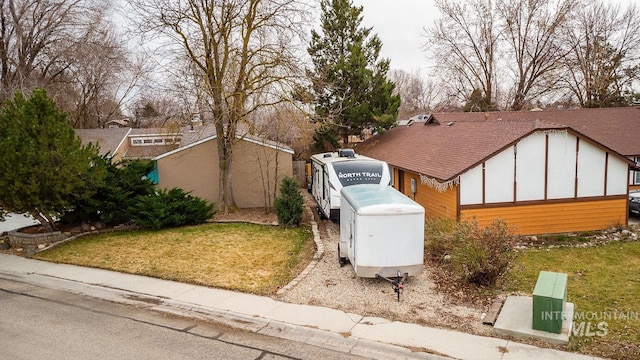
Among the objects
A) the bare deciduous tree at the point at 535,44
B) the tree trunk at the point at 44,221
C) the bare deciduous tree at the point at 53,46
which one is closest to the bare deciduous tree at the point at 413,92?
the bare deciduous tree at the point at 535,44

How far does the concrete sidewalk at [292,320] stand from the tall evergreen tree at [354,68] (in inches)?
727

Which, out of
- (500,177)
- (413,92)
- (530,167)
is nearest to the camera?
(500,177)

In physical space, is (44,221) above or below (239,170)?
below

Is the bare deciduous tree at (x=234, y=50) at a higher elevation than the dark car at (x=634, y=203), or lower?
higher

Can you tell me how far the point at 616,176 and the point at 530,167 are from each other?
3.58 m

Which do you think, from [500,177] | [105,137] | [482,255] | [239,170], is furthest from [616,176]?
[105,137]

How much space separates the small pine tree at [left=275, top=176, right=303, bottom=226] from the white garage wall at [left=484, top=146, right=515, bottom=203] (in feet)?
21.2

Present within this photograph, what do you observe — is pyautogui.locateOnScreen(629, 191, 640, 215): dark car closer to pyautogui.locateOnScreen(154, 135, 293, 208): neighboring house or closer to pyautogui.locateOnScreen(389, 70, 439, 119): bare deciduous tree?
pyautogui.locateOnScreen(154, 135, 293, 208): neighboring house

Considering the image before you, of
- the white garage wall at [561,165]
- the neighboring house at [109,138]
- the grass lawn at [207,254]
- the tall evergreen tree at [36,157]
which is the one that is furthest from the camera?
the neighboring house at [109,138]

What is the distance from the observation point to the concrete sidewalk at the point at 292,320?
685cm

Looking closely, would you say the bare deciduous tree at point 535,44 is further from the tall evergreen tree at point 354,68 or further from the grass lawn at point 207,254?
the grass lawn at point 207,254

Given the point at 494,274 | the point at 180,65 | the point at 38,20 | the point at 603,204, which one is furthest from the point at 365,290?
the point at 38,20

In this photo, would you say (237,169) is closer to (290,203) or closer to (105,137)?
(290,203)

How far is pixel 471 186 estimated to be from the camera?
14898 mm
